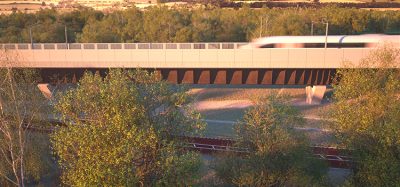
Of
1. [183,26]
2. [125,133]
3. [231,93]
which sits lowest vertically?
[231,93]

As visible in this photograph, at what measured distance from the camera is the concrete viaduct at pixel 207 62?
37594 millimetres

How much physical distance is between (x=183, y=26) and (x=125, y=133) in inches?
2279

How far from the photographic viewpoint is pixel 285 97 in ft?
68.4

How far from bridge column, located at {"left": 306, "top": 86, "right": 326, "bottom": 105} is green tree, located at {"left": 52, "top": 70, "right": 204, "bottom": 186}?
79.5 ft

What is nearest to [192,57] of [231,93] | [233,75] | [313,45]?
[233,75]

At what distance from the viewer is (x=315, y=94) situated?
132 feet

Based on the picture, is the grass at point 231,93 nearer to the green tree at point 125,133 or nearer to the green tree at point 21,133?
Result: the green tree at point 21,133

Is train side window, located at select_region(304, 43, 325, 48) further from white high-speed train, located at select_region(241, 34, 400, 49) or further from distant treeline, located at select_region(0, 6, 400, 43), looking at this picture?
distant treeline, located at select_region(0, 6, 400, 43)

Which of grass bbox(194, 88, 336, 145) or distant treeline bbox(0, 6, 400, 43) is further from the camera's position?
distant treeline bbox(0, 6, 400, 43)

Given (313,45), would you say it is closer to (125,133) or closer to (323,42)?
(323,42)

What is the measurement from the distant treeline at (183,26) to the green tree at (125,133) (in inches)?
1672

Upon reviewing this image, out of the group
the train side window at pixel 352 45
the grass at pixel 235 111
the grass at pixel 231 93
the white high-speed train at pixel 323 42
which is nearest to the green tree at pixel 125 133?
the grass at pixel 235 111

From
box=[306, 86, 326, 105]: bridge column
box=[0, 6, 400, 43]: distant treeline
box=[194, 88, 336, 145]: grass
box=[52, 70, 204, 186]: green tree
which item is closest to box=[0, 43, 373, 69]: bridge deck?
box=[306, 86, 326, 105]: bridge column

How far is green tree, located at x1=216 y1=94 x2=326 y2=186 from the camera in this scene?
19234mm
